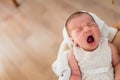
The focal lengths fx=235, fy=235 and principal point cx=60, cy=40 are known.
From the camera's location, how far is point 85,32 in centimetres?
106

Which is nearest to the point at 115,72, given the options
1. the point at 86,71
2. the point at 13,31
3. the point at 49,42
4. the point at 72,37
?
the point at 86,71

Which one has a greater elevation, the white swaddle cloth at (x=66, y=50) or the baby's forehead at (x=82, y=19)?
the baby's forehead at (x=82, y=19)

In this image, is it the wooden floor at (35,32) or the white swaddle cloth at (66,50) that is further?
the wooden floor at (35,32)

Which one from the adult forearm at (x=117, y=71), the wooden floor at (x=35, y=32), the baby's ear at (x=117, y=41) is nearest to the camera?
the adult forearm at (x=117, y=71)

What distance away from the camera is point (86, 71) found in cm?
111

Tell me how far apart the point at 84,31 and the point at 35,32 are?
943 millimetres

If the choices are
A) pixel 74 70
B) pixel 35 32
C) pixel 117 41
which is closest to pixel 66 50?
pixel 74 70

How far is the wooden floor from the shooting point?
1.71 meters

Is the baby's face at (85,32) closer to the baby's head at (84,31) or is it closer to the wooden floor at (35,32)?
the baby's head at (84,31)

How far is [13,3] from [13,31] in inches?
15.4

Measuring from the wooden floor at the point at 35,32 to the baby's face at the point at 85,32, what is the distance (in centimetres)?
57

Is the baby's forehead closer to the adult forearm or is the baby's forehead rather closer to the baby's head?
the baby's head

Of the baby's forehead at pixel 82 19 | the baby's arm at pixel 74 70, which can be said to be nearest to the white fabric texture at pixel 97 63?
the baby's arm at pixel 74 70

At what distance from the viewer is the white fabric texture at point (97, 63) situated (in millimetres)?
1092
